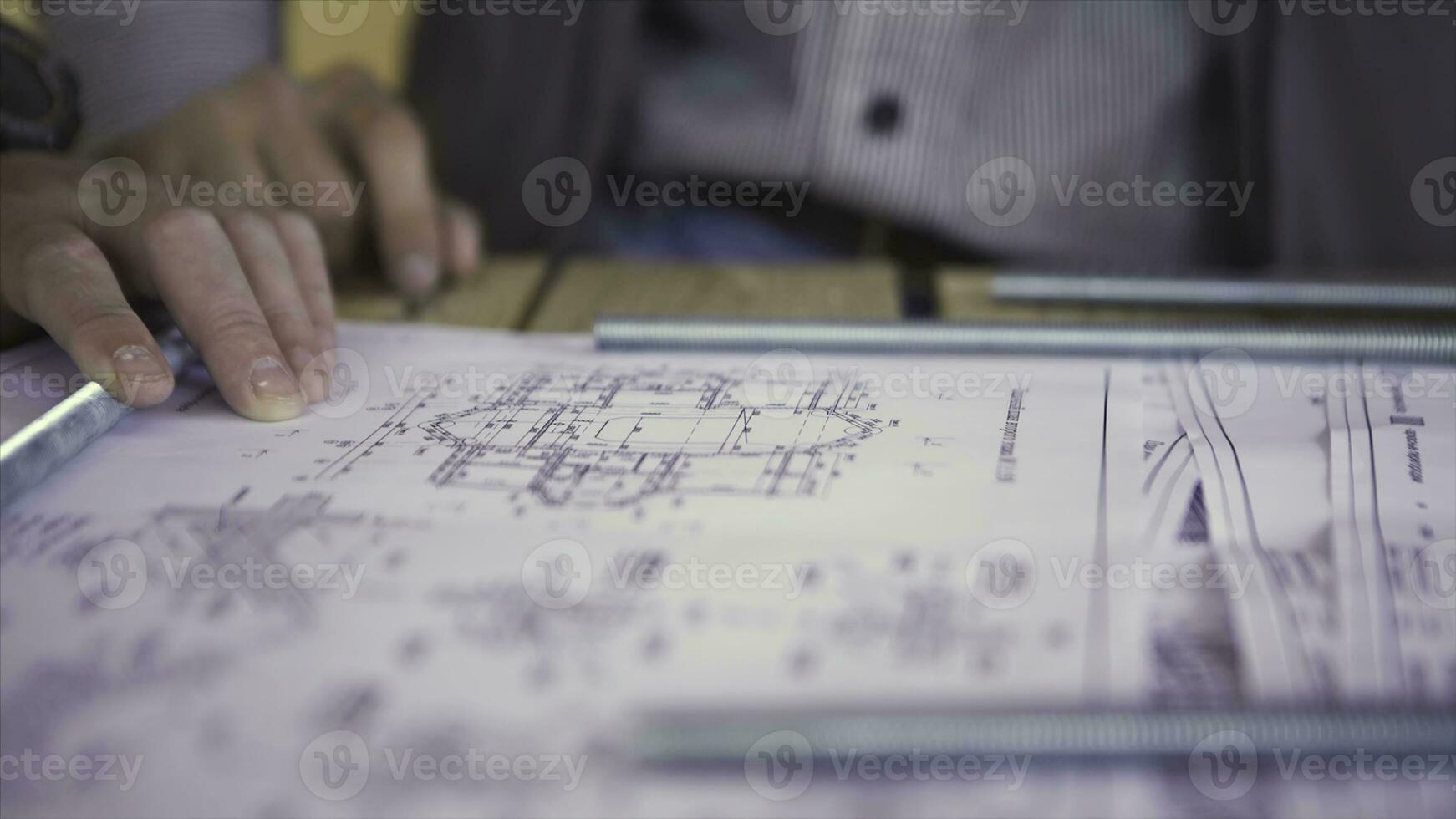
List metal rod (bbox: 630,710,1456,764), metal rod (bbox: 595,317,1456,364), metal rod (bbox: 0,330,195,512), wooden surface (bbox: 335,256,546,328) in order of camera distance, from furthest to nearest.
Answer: wooden surface (bbox: 335,256,546,328) < metal rod (bbox: 595,317,1456,364) < metal rod (bbox: 0,330,195,512) < metal rod (bbox: 630,710,1456,764)

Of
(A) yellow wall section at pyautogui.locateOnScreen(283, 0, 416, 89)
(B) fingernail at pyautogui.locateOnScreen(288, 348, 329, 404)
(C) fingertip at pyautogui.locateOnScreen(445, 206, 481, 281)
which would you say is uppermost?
(A) yellow wall section at pyautogui.locateOnScreen(283, 0, 416, 89)

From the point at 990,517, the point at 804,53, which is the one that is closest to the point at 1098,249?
the point at 804,53

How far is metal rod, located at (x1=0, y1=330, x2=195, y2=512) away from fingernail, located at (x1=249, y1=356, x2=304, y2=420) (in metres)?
0.05

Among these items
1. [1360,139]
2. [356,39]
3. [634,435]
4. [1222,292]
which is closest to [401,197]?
[634,435]

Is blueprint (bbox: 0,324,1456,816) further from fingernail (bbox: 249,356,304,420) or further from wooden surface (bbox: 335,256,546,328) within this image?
wooden surface (bbox: 335,256,546,328)

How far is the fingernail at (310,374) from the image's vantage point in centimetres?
39

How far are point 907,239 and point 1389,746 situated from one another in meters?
0.59

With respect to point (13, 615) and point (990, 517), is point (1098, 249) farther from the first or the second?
point (13, 615)

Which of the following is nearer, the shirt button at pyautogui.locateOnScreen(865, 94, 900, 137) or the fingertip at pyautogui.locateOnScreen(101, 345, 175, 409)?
the fingertip at pyautogui.locateOnScreen(101, 345, 175, 409)

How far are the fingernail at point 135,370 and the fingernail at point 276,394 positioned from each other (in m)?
0.03

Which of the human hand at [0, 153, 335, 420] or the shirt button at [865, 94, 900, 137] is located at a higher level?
the shirt button at [865, 94, 900, 137]

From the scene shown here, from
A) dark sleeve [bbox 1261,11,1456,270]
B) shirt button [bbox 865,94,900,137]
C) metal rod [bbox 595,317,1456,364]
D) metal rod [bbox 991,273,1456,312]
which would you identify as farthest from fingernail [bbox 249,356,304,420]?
dark sleeve [bbox 1261,11,1456,270]

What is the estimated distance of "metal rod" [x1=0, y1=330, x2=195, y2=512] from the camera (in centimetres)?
31

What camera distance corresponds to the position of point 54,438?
0.33 m
